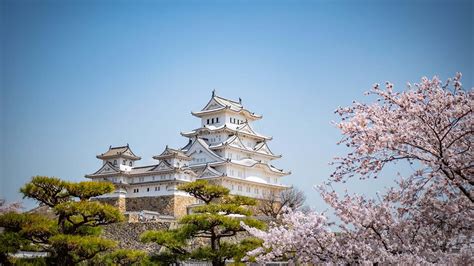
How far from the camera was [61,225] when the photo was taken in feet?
47.6

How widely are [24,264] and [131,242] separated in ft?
36.2

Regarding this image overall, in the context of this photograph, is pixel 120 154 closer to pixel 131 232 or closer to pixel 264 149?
pixel 131 232

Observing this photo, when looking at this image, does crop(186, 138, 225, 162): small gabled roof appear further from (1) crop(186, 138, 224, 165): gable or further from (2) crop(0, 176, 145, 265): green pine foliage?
(2) crop(0, 176, 145, 265): green pine foliage

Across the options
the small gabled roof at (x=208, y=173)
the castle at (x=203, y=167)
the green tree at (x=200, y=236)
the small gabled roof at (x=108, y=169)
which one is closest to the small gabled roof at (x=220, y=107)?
the castle at (x=203, y=167)

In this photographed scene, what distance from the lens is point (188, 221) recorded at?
14898 mm

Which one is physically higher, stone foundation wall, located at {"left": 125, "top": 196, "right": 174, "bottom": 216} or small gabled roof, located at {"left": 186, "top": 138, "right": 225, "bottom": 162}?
small gabled roof, located at {"left": 186, "top": 138, "right": 225, "bottom": 162}

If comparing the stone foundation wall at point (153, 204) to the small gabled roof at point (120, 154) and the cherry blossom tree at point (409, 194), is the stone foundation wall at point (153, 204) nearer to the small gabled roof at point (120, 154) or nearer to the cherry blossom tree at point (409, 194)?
the small gabled roof at point (120, 154)

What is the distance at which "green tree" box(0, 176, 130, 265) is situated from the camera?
44.8 feet

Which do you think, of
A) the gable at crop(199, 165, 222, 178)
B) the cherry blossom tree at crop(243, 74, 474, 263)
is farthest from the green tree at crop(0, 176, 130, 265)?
the gable at crop(199, 165, 222, 178)

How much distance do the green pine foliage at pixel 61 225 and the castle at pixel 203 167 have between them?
52.5ft

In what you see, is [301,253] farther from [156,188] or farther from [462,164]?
[156,188]

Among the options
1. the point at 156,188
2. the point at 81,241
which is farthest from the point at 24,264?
the point at 156,188

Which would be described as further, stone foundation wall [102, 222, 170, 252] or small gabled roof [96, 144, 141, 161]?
small gabled roof [96, 144, 141, 161]

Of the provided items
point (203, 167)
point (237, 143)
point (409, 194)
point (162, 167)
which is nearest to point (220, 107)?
point (237, 143)
